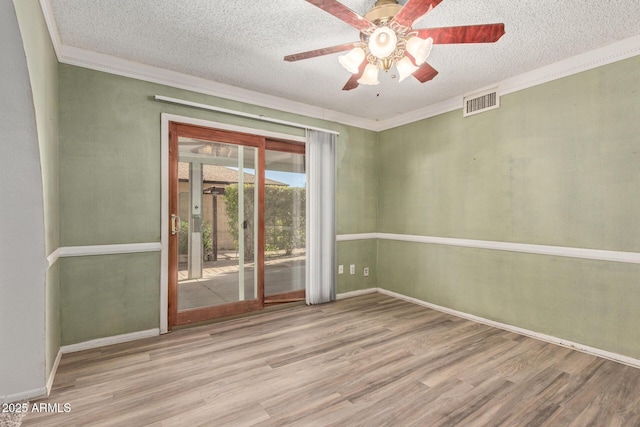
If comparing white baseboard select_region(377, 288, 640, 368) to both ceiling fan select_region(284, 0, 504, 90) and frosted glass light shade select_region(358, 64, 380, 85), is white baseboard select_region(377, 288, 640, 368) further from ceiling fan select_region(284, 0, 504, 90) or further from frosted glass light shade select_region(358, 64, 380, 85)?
frosted glass light shade select_region(358, 64, 380, 85)

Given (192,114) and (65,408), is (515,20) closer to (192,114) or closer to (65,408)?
(192,114)

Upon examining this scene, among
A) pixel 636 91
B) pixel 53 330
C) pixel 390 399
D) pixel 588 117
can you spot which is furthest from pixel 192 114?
pixel 636 91

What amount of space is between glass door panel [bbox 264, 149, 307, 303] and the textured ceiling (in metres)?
1.01

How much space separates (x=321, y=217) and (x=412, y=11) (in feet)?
9.29

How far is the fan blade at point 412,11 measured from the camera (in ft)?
5.13

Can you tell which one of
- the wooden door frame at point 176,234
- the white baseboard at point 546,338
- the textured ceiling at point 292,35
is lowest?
the white baseboard at point 546,338

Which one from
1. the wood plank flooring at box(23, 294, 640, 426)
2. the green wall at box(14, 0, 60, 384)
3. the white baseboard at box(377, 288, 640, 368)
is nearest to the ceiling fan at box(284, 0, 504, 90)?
the green wall at box(14, 0, 60, 384)

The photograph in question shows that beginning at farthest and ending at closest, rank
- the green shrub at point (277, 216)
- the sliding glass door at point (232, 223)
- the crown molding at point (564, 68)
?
the green shrub at point (277, 216)
the sliding glass door at point (232, 223)
the crown molding at point (564, 68)

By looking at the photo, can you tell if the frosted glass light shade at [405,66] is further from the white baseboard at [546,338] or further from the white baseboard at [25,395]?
the white baseboard at [25,395]

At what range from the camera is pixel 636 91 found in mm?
2543

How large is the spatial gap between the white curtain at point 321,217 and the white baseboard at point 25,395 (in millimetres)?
2661

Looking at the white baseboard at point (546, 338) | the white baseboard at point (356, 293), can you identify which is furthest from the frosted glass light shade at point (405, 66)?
the white baseboard at point (356, 293)

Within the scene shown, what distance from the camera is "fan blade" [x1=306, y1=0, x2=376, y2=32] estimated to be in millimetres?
1549

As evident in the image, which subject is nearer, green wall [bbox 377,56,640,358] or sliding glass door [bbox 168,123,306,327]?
green wall [bbox 377,56,640,358]
